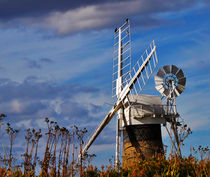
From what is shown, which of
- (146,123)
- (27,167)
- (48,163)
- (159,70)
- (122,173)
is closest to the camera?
(48,163)

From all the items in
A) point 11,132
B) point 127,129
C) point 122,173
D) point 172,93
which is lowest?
point 122,173

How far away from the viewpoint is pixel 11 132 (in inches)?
567

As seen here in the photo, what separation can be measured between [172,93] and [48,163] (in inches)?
705

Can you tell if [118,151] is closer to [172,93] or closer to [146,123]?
[146,123]

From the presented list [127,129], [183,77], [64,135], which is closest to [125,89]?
[127,129]

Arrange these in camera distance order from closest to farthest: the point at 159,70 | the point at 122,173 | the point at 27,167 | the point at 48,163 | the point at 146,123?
the point at 48,163
the point at 122,173
the point at 27,167
the point at 146,123
the point at 159,70

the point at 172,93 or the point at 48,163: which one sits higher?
the point at 172,93

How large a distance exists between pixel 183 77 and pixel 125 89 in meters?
5.62

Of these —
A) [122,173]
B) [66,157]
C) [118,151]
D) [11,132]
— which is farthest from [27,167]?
[118,151]

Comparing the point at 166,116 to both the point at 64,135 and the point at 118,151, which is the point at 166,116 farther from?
the point at 64,135

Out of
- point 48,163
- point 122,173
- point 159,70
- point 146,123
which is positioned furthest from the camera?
point 159,70

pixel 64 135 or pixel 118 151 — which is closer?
pixel 64 135

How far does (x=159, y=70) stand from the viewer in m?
30.0

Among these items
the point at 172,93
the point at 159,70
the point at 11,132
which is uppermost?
the point at 159,70
